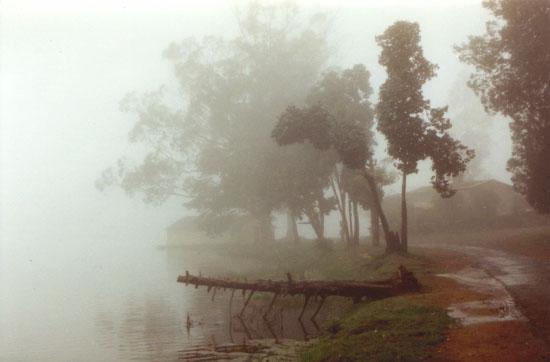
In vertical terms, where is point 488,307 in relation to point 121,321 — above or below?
above

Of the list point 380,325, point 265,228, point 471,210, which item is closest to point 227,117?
point 265,228

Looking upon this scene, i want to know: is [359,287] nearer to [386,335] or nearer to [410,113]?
[386,335]

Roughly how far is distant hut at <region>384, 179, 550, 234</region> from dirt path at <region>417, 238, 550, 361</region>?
2119 centimetres

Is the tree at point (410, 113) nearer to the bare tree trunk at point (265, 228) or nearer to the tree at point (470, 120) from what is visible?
the bare tree trunk at point (265, 228)

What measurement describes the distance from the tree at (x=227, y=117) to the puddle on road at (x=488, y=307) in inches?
1063

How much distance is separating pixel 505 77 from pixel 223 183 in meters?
26.5

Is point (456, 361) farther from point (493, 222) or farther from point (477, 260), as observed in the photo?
point (493, 222)

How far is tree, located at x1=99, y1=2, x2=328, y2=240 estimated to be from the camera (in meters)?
49.2

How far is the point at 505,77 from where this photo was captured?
107 ft

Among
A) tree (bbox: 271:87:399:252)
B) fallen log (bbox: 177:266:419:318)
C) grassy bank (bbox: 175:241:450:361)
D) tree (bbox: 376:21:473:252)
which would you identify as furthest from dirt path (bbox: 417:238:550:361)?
tree (bbox: 271:87:399:252)

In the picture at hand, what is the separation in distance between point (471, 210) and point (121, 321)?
108 ft

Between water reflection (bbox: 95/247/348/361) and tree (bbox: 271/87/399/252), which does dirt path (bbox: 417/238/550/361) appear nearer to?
water reflection (bbox: 95/247/348/361)

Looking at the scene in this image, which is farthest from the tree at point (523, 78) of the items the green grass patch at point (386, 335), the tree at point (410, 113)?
the green grass patch at point (386, 335)

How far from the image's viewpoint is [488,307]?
1619cm
